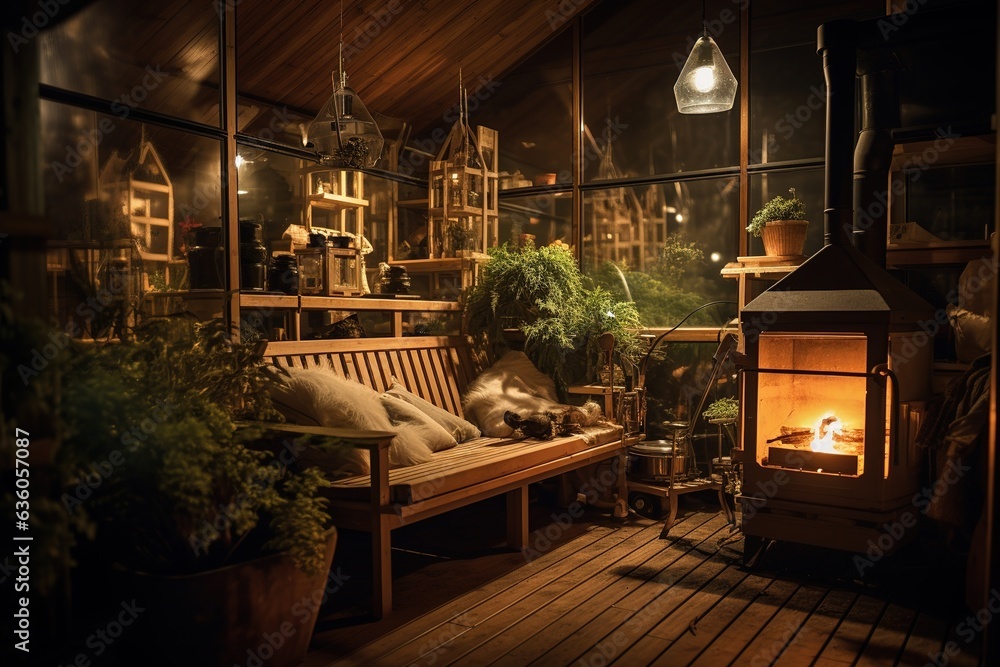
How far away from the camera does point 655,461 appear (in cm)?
472

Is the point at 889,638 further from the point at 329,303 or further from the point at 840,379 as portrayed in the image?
the point at 329,303

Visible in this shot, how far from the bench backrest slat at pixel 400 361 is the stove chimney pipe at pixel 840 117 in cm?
237

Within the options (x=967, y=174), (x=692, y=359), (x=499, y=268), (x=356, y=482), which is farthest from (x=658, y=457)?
(x=967, y=174)

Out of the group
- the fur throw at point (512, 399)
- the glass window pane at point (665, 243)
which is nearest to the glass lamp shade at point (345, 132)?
the fur throw at point (512, 399)

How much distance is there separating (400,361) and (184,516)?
2.23m

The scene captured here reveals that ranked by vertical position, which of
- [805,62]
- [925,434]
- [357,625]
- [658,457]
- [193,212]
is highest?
[805,62]

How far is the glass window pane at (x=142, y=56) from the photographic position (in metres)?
4.20

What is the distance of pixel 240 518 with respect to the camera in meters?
2.48

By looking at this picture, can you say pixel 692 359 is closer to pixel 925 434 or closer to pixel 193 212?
pixel 925 434

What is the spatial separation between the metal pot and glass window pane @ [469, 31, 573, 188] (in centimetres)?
241

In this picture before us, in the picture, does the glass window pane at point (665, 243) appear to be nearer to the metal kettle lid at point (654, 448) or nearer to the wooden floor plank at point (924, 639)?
the metal kettle lid at point (654, 448)

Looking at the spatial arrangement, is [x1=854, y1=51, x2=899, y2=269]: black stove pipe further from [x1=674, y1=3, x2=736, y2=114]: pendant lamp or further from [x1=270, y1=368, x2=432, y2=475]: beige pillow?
[x1=270, y1=368, x2=432, y2=475]: beige pillow

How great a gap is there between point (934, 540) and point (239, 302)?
386 cm

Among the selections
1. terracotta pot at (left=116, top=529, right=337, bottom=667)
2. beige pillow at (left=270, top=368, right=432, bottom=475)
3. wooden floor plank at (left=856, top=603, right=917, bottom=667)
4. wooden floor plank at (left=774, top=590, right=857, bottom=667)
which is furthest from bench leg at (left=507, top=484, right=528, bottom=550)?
wooden floor plank at (left=856, top=603, right=917, bottom=667)
